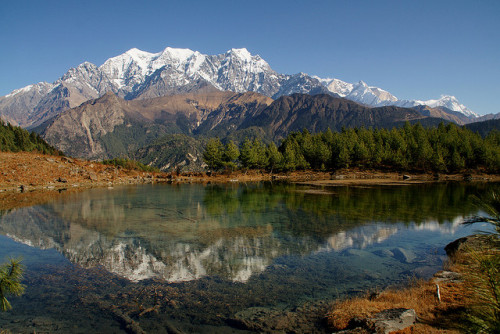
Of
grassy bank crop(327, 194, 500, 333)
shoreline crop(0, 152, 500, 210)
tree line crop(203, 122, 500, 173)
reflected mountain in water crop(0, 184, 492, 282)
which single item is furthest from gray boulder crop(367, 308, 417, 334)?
tree line crop(203, 122, 500, 173)

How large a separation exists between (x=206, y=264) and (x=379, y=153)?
109310 millimetres

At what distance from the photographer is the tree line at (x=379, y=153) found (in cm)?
10531

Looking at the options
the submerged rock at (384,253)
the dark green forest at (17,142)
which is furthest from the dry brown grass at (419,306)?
the dark green forest at (17,142)

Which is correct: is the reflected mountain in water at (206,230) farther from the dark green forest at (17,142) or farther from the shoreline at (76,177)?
the dark green forest at (17,142)

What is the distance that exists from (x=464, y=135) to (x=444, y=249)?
12222 centimetres

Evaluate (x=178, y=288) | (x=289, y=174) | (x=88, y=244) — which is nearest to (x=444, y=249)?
(x=178, y=288)

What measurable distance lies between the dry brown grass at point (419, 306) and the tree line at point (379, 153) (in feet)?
321

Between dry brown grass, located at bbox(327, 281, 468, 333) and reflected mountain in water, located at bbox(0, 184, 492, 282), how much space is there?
5653 mm

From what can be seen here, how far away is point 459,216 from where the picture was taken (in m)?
31.0

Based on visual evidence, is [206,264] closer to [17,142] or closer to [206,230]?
[206,230]

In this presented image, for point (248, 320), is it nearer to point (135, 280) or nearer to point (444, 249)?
point (135, 280)

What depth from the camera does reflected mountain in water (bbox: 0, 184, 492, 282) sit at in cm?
1714

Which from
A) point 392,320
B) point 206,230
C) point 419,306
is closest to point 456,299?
point 419,306

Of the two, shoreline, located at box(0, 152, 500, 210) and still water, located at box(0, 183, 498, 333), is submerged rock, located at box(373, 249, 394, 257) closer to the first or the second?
still water, located at box(0, 183, 498, 333)
